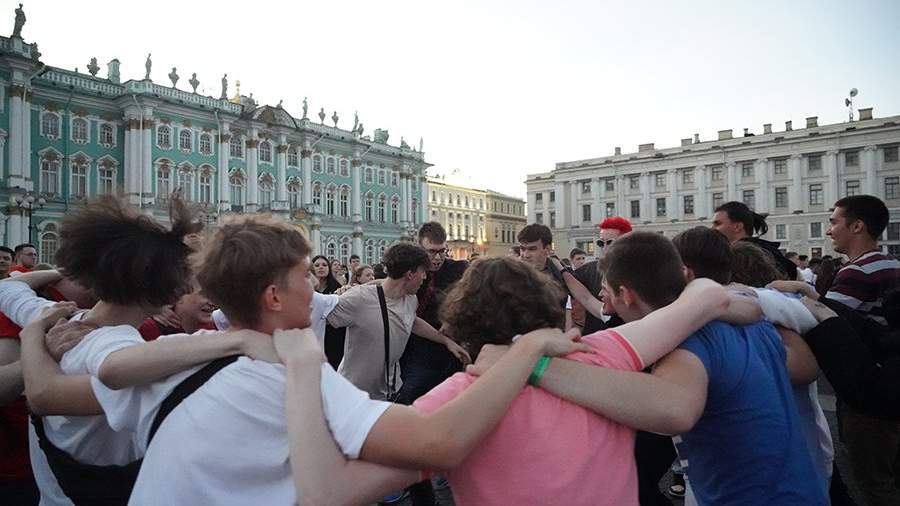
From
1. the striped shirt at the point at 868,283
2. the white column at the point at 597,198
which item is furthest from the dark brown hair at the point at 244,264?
the white column at the point at 597,198

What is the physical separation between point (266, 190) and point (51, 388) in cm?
4461

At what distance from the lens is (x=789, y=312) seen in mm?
2227

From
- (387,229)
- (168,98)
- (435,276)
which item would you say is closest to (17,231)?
(168,98)

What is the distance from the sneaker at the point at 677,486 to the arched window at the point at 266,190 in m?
41.9

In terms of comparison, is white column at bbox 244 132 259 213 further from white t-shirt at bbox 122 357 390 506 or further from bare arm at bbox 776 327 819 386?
white t-shirt at bbox 122 357 390 506

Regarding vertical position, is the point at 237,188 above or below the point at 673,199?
below

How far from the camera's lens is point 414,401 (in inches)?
76.7

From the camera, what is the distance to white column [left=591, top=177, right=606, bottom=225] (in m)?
64.8

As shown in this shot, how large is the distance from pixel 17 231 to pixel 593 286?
1369 inches

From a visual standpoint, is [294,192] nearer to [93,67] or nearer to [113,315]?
[93,67]

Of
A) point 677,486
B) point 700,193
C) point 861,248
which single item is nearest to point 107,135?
point 677,486

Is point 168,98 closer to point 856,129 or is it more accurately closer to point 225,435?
→ point 225,435

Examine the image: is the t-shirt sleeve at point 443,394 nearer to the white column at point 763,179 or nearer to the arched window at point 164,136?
the arched window at point 164,136

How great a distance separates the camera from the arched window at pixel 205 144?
1582 inches
